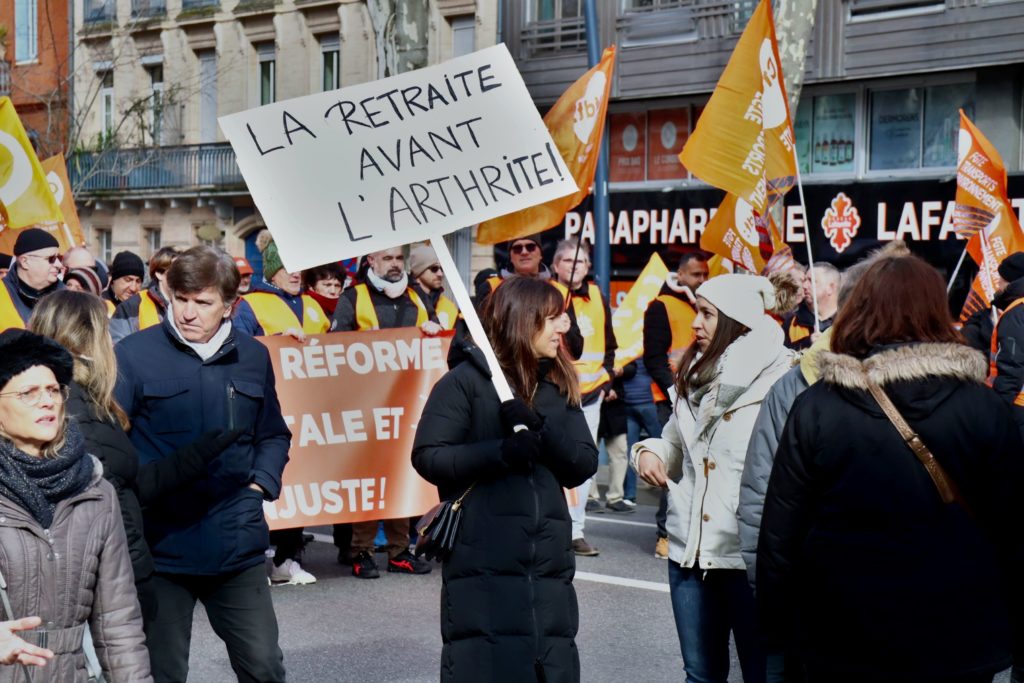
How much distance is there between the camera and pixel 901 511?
3.68 m

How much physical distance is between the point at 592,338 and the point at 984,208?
3.44 meters

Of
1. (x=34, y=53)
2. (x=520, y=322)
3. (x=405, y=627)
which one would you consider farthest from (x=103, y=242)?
(x=520, y=322)

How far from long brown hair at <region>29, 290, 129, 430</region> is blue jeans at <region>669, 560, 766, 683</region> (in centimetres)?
199

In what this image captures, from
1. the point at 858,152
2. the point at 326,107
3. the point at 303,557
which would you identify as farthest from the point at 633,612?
the point at 858,152

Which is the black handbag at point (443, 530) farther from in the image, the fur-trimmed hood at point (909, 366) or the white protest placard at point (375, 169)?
the fur-trimmed hood at point (909, 366)

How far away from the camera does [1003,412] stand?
3770 mm

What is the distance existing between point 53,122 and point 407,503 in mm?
30793

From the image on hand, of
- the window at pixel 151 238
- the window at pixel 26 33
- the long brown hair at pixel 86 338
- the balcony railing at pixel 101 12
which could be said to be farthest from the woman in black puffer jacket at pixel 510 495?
the window at pixel 26 33

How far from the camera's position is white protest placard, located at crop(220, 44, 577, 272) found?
4984 mm

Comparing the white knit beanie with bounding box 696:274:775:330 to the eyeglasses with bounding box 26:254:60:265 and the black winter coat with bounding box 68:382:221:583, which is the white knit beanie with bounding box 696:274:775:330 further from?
the eyeglasses with bounding box 26:254:60:265

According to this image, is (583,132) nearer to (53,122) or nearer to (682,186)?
(682,186)

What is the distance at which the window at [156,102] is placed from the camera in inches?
1347

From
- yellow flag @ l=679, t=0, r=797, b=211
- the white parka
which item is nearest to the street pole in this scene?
yellow flag @ l=679, t=0, r=797, b=211

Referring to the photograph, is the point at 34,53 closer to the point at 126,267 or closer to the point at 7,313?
the point at 126,267
